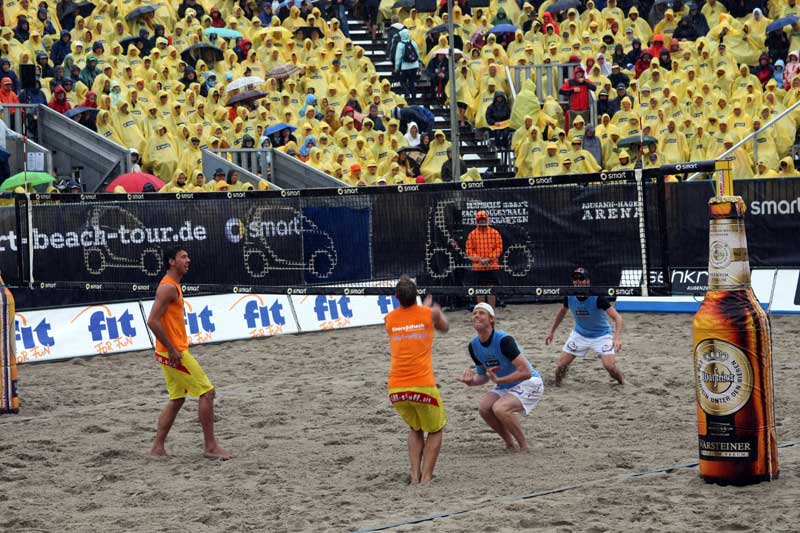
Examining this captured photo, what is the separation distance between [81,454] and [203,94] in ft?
46.4

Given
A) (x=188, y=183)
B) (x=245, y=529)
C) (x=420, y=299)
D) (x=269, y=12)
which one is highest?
(x=269, y=12)

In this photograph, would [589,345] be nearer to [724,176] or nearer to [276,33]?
[724,176]

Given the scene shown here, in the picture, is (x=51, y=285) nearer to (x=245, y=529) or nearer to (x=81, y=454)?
(x=81, y=454)

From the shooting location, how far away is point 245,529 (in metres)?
8.26

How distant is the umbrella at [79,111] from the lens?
21266 mm

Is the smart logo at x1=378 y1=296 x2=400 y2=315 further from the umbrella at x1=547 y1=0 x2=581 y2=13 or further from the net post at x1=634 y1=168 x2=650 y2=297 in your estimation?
the umbrella at x1=547 y1=0 x2=581 y2=13

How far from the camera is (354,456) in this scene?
408 inches

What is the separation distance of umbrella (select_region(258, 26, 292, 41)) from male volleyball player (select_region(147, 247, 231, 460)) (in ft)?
51.4

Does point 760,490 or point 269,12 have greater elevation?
point 269,12

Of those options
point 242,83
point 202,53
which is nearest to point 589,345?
point 242,83

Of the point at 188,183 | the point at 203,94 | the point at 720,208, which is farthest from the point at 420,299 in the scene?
the point at 720,208

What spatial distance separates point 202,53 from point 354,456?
15.8 m

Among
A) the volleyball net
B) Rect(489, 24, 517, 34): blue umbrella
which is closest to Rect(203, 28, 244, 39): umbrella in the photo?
Rect(489, 24, 517, 34): blue umbrella

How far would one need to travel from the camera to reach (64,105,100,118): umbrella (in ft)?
69.8
